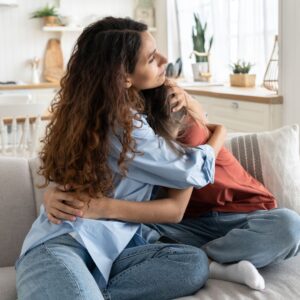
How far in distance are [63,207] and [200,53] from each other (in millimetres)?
3222

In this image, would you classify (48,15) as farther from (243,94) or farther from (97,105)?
(97,105)

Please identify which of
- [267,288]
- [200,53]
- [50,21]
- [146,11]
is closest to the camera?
[267,288]

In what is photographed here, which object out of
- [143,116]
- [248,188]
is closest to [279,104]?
[248,188]

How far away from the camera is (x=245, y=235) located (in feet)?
4.79

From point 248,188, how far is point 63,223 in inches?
23.5

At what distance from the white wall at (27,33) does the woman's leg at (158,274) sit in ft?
12.8

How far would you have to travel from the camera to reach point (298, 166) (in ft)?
5.82

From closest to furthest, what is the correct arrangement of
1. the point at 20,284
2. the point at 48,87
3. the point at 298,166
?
the point at 20,284 → the point at 298,166 → the point at 48,87

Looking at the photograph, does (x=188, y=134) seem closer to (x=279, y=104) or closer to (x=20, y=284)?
(x=20, y=284)

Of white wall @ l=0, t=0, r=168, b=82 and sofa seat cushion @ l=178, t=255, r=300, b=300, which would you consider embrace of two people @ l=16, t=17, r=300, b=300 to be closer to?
sofa seat cushion @ l=178, t=255, r=300, b=300

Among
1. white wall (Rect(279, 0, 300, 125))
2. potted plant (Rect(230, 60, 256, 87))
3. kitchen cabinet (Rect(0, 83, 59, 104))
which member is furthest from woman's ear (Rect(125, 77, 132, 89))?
kitchen cabinet (Rect(0, 83, 59, 104))

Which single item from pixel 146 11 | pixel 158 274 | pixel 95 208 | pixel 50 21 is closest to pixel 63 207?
pixel 95 208

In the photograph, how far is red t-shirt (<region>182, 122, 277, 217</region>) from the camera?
1.59 m

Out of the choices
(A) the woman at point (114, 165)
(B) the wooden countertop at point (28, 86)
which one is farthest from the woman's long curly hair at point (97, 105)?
(B) the wooden countertop at point (28, 86)
